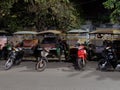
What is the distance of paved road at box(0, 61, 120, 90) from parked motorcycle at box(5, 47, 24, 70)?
0.95 feet

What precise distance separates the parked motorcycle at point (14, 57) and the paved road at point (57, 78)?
0.29 m

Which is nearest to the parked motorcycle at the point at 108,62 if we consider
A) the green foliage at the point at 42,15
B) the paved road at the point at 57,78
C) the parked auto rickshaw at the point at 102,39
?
the paved road at the point at 57,78

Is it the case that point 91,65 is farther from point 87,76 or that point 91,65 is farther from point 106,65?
point 87,76

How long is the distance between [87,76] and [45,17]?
14.1 m

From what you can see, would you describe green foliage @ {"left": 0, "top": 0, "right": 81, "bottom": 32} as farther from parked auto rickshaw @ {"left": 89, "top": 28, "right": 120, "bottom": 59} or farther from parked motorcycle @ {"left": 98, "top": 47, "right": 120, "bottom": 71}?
parked motorcycle @ {"left": 98, "top": 47, "right": 120, "bottom": 71}

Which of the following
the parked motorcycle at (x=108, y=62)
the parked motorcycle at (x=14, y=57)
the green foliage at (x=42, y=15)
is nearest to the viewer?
the parked motorcycle at (x=108, y=62)

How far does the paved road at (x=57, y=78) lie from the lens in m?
12.5

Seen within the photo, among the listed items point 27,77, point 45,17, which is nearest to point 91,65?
point 27,77

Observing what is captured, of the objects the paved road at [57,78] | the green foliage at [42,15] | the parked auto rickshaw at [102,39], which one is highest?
the green foliage at [42,15]

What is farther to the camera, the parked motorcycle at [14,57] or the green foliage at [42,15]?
the green foliage at [42,15]

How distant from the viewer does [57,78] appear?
14.7 metres

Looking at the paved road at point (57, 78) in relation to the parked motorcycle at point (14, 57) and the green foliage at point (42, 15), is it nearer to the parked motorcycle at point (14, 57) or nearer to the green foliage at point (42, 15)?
the parked motorcycle at point (14, 57)

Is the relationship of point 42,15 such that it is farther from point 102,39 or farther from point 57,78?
point 57,78

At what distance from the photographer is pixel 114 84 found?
43.1 feet
